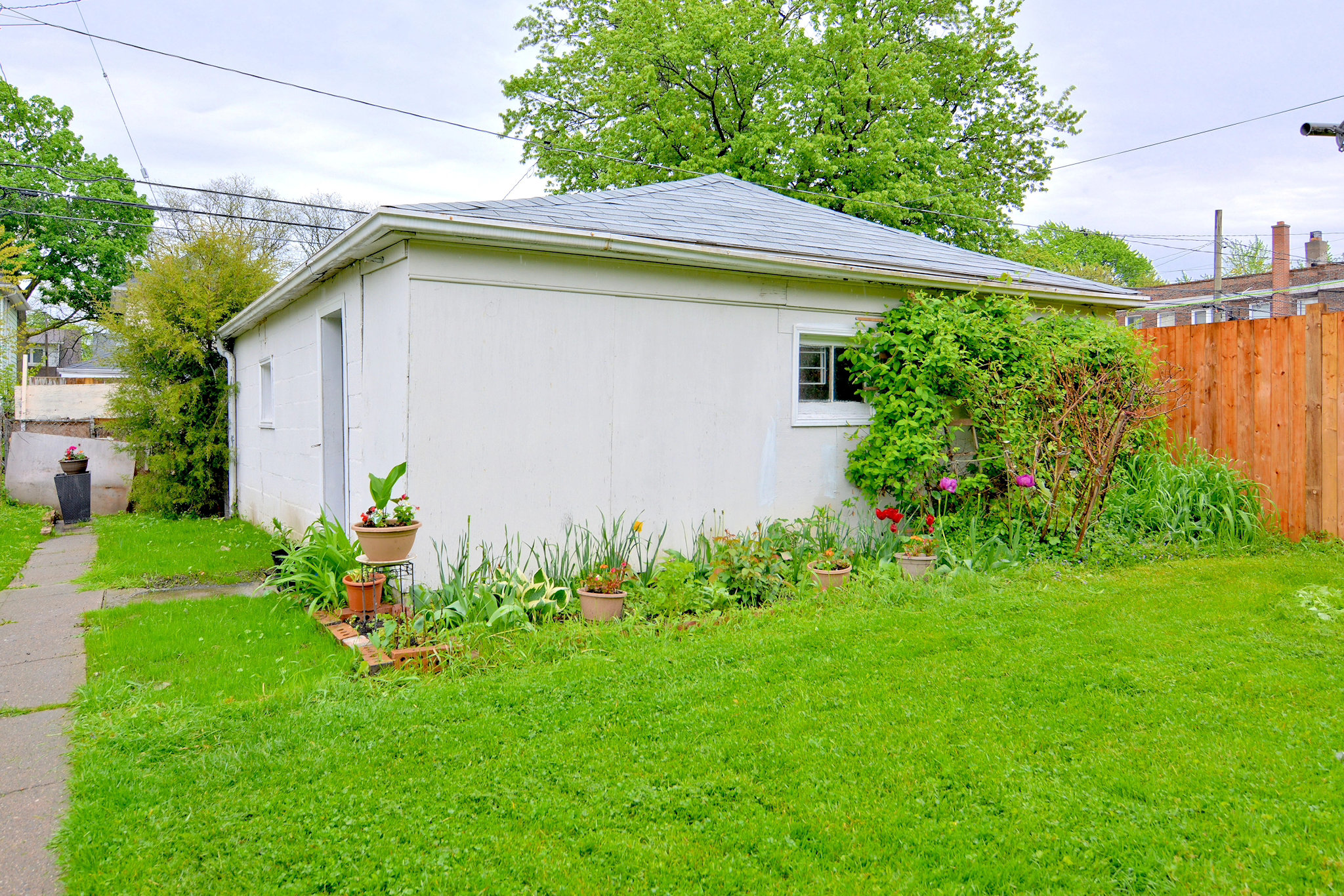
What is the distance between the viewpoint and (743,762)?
9.36ft

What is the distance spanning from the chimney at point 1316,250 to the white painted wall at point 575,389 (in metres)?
38.2

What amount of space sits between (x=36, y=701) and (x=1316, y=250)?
146 feet

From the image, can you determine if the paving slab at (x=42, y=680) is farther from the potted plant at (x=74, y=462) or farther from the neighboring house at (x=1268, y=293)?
the neighboring house at (x=1268, y=293)

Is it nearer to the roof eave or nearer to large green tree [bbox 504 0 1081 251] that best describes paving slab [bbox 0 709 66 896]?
the roof eave

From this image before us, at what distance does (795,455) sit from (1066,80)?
1973 cm

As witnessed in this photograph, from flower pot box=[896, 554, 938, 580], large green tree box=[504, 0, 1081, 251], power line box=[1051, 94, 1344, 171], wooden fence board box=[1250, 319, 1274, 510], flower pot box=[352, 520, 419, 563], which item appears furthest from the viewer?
large green tree box=[504, 0, 1081, 251]

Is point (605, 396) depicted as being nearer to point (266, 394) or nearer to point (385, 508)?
point (385, 508)

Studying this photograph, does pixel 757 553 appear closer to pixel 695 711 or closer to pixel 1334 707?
pixel 695 711

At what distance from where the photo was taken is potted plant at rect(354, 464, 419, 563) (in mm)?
4457

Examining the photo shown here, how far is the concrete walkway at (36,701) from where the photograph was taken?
2.41m

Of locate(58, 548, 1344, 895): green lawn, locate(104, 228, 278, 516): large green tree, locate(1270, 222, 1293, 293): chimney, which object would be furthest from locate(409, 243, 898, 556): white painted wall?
locate(1270, 222, 1293, 293): chimney

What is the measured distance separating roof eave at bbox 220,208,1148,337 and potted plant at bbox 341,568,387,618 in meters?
2.11

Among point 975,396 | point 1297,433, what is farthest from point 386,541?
point 1297,433

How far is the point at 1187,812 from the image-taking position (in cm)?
248
